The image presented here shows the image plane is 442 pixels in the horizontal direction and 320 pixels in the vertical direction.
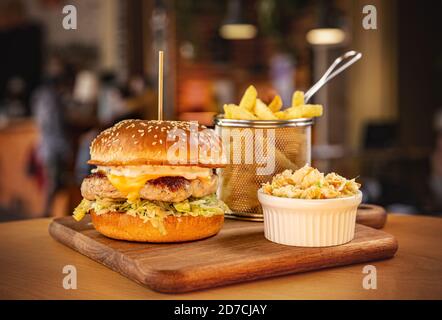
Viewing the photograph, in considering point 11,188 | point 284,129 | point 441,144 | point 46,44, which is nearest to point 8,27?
point 46,44

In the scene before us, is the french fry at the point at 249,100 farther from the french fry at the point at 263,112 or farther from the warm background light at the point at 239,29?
the warm background light at the point at 239,29

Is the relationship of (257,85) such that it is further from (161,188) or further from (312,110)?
(161,188)

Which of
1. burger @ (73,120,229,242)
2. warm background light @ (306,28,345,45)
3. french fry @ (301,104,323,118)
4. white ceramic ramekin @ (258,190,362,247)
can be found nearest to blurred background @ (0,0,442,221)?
warm background light @ (306,28,345,45)

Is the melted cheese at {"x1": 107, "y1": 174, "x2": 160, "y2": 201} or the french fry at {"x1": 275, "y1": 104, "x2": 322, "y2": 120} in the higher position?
the french fry at {"x1": 275, "y1": 104, "x2": 322, "y2": 120}

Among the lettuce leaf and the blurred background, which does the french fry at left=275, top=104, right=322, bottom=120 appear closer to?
the lettuce leaf

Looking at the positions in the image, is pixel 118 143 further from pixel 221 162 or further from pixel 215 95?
pixel 215 95

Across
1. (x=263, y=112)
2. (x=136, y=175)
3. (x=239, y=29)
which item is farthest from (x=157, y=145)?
(x=239, y=29)
